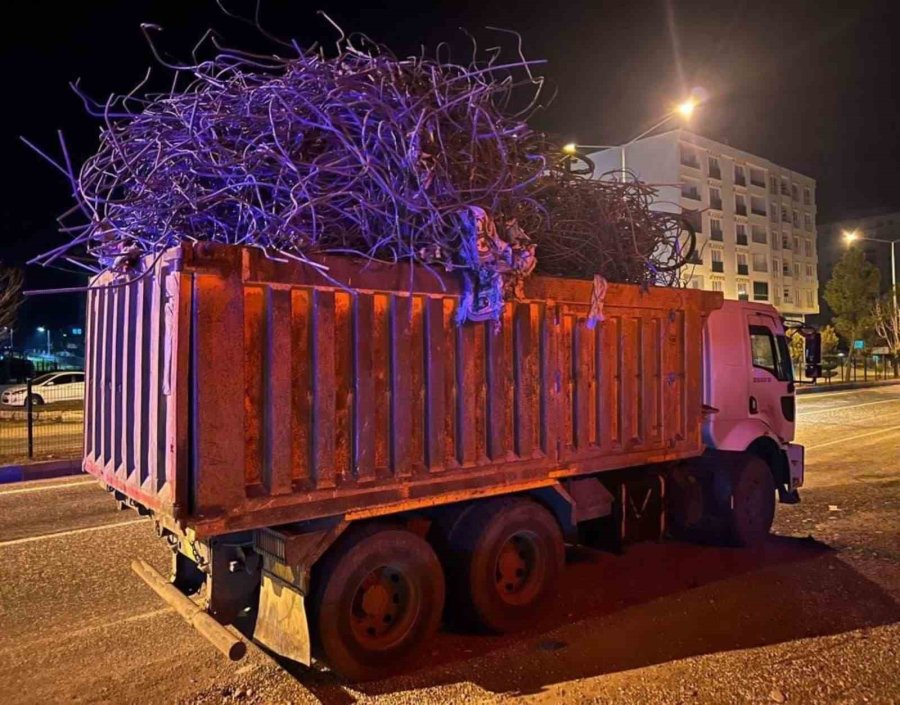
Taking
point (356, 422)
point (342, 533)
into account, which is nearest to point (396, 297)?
point (356, 422)

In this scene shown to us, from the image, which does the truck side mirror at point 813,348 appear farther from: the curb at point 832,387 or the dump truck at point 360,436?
the curb at point 832,387

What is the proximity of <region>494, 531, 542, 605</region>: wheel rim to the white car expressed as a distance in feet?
68.7

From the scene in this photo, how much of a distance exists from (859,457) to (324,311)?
1191cm

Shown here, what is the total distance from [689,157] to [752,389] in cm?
5024

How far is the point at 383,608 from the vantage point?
14.0 feet

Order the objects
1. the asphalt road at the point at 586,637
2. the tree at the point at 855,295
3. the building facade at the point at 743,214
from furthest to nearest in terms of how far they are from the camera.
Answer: the building facade at the point at 743,214
the tree at the point at 855,295
the asphalt road at the point at 586,637

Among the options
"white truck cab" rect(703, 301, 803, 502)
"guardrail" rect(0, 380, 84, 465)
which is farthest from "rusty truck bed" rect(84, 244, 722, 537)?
"guardrail" rect(0, 380, 84, 465)

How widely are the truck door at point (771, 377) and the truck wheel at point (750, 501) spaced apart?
0.51 meters

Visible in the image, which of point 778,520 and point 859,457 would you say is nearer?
point 778,520

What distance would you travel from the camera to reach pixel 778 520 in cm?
801

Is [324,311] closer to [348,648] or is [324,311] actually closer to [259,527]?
[259,527]

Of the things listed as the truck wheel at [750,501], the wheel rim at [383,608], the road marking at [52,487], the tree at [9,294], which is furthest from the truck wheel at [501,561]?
the tree at [9,294]

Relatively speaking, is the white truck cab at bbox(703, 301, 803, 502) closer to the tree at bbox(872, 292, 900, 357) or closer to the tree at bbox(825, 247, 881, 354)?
the tree at bbox(872, 292, 900, 357)

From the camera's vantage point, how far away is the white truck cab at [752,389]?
6750 millimetres
